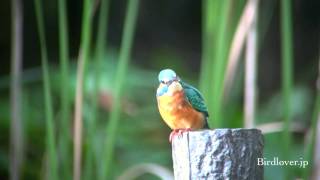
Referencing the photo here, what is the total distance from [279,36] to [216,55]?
53.5 inches

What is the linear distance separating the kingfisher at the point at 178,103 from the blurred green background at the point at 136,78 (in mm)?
380

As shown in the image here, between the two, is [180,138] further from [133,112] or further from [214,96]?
[133,112]

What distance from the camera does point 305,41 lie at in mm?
2928

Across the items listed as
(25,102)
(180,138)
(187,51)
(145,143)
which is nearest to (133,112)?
(145,143)

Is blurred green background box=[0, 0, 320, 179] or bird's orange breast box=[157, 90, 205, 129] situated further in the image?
blurred green background box=[0, 0, 320, 179]

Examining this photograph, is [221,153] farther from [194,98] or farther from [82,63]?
[82,63]

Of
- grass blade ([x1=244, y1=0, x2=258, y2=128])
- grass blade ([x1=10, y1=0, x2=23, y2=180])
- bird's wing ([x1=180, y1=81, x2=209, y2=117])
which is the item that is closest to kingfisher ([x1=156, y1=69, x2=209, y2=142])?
bird's wing ([x1=180, y1=81, x2=209, y2=117])

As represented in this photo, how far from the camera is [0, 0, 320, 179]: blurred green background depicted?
1.64 meters

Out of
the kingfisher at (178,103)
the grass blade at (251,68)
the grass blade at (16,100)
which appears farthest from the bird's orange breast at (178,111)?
the grass blade at (16,100)

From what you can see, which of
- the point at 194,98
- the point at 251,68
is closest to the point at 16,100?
the point at 251,68

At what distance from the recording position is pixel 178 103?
3.71 ft

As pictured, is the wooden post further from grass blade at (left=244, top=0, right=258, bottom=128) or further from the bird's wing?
grass blade at (left=244, top=0, right=258, bottom=128)

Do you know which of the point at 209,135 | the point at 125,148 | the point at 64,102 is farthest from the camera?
the point at 125,148

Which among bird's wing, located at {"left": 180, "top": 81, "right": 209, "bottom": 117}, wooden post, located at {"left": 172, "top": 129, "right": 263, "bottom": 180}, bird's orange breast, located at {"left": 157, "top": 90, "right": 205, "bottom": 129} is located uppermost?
bird's wing, located at {"left": 180, "top": 81, "right": 209, "bottom": 117}
